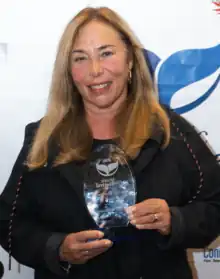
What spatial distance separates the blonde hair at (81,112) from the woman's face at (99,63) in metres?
0.02

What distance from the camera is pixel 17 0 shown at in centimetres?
139

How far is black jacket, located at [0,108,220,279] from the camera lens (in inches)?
41.3

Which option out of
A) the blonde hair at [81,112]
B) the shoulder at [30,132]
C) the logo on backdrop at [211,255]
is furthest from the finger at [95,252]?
the logo on backdrop at [211,255]

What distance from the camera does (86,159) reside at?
3.56 feet

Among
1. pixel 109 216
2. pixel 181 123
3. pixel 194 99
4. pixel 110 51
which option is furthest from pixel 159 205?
pixel 194 99

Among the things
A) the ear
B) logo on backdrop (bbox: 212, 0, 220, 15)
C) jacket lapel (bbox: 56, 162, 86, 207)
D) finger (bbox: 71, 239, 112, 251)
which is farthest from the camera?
logo on backdrop (bbox: 212, 0, 220, 15)

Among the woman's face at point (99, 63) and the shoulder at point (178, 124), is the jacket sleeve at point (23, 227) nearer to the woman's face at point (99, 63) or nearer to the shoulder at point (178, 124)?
the woman's face at point (99, 63)

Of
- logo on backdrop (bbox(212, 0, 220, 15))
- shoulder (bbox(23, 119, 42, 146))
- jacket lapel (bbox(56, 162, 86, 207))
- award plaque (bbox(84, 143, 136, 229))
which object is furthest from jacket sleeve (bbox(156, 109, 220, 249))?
logo on backdrop (bbox(212, 0, 220, 15))

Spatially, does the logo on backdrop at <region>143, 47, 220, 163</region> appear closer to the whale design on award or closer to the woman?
the woman

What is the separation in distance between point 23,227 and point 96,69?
0.42 m

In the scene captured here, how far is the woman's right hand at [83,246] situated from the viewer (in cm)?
95

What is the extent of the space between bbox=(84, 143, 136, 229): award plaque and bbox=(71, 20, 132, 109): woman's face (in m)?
0.18

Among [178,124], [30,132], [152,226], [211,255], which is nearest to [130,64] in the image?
[178,124]

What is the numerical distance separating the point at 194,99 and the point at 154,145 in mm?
402
